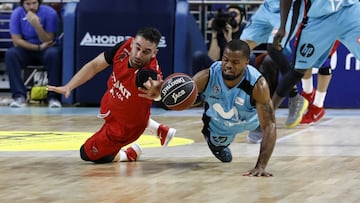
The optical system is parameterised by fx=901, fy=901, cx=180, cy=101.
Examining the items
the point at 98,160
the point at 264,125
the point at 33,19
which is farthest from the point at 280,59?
the point at 264,125

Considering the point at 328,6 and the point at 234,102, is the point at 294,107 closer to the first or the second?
the point at 328,6

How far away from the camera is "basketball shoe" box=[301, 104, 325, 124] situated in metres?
9.32

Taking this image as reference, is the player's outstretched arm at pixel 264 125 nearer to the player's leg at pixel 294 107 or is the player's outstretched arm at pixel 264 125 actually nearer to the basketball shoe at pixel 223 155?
the basketball shoe at pixel 223 155

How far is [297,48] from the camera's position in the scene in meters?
8.28

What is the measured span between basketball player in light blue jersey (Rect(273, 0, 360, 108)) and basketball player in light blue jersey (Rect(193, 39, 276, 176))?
7.02ft

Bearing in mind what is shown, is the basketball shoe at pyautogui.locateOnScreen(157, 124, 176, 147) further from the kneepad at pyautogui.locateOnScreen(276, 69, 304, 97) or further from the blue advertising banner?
the blue advertising banner

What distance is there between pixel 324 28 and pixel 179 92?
3.12m

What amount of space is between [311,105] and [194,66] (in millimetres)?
2219

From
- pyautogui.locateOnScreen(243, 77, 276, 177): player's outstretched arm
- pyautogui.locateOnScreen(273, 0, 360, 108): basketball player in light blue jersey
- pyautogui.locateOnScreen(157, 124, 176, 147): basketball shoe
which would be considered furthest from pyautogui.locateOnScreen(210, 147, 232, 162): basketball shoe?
pyautogui.locateOnScreen(273, 0, 360, 108): basketball player in light blue jersey

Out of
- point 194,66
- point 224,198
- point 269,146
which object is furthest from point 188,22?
point 224,198

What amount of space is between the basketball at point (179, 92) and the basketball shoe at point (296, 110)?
3.65 metres

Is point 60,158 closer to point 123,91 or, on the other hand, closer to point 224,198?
point 123,91

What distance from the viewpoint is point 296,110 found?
901cm

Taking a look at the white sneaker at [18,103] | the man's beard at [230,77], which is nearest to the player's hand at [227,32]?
the white sneaker at [18,103]
